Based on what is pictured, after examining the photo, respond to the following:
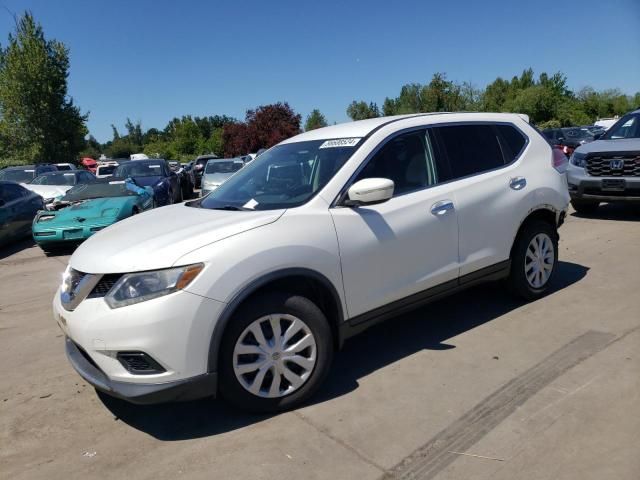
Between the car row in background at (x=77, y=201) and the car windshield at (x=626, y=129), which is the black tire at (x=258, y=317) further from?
the car windshield at (x=626, y=129)

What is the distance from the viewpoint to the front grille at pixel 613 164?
27.1 feet

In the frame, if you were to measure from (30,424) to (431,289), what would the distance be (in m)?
2.86

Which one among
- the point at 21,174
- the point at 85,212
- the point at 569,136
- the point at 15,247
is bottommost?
the point at 15,247

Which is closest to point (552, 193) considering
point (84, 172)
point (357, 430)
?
point (357, 430)

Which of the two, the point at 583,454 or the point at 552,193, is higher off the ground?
the point at 552,193

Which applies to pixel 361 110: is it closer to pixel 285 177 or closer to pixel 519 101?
pixel 519 101

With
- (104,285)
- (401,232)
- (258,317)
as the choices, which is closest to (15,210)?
(104,285)

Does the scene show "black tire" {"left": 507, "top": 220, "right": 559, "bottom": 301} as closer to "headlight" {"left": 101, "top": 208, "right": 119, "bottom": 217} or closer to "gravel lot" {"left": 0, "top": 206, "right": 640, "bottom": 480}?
"gravel lot" {"left": 0, "top": 206, "right": 640, "bottom": 480}

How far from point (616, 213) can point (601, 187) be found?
121cm

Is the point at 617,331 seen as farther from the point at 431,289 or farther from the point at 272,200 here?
the point at 272,200

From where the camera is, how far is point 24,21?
31.2m

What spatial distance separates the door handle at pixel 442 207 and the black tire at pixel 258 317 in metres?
1.23

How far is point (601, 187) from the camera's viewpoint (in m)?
8.70

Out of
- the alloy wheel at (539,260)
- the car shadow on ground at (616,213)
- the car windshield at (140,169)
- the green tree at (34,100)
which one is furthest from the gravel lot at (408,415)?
the green tree at (34,100)
